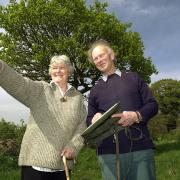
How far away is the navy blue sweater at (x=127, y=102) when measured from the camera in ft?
14.8

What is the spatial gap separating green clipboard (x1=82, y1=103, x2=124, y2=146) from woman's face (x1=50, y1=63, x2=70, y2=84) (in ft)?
2.91

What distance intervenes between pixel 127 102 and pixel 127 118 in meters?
0.28

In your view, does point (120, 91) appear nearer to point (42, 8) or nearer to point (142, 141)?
point (142, 141)

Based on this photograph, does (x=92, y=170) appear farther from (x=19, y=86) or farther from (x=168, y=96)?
(x=168, y=96)

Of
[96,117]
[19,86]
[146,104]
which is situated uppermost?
[19,86]

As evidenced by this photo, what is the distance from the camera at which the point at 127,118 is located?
4309 millimetres

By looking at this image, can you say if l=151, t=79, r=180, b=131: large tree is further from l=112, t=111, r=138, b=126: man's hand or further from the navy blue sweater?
l=112, t=111, r=138, b=126: man's hand

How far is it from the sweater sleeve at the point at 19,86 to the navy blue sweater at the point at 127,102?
2.28ft

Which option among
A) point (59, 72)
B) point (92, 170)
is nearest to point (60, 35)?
point (92, 170)

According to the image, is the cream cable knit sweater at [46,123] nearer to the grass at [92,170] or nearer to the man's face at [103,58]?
the man's face at [103,58]

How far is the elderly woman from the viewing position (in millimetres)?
4637

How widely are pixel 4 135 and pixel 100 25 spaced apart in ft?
33.7

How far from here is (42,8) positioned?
24500 mm

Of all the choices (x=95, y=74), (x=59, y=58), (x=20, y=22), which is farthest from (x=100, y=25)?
(x=59, y=58)
